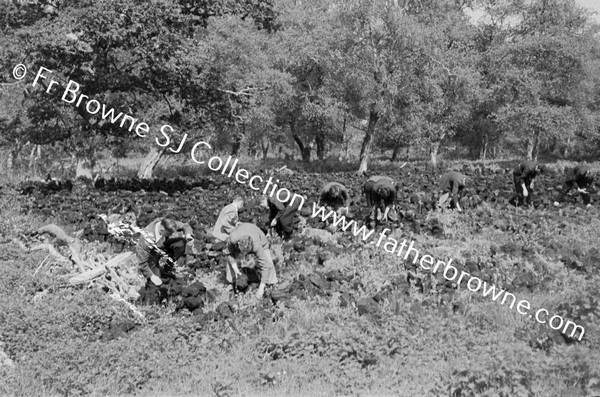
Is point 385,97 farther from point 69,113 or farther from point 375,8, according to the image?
point 69,113

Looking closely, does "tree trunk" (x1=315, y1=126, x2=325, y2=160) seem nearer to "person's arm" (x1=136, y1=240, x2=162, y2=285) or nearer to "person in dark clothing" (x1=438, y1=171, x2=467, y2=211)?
"person in dark clothing" (x1=438, y1=171, x2=467, y2=211)

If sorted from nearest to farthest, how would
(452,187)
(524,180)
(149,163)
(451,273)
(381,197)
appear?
(451,273)
(381,197)
(452,187)
(524,180)
(149,163)

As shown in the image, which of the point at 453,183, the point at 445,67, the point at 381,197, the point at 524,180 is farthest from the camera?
the point at 445,67

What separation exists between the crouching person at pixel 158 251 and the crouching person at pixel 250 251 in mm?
990

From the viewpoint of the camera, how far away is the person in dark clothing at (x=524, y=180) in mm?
Answer: 16281

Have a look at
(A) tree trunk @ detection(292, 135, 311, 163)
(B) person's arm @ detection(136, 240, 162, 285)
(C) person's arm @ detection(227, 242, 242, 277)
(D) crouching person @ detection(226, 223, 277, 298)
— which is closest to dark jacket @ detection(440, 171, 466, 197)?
(D) crouching person @ detection(226, 223, 277, 298)

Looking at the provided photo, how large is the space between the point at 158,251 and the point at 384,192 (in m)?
6.21

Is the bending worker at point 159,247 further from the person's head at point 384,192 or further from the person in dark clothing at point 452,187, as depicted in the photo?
the person in dark clothing at point 452,187

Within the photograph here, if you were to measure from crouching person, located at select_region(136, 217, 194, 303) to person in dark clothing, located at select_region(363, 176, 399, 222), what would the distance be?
5512 mm

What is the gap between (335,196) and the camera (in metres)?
15.1

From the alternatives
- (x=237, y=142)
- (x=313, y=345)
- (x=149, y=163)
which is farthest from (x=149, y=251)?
(x=237, y=142)

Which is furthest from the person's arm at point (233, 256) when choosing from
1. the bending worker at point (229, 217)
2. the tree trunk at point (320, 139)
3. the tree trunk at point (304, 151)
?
the tree trunk at point (304, 151)

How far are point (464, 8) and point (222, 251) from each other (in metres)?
40.8

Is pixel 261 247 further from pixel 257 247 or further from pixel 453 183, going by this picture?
pixel 453 183
